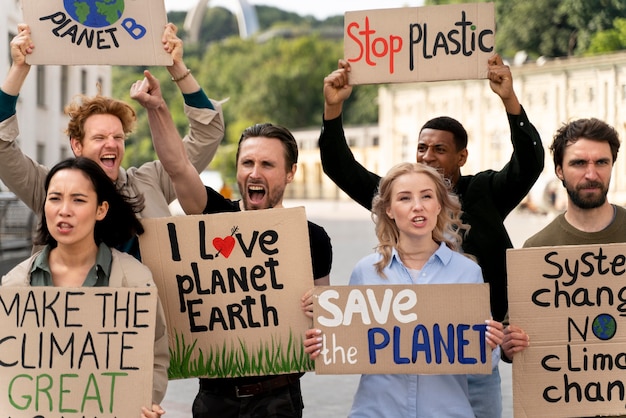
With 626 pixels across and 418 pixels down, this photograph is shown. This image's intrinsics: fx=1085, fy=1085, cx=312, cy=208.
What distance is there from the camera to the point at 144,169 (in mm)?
4949

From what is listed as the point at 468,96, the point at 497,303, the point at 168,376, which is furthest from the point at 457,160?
the point at 468,96

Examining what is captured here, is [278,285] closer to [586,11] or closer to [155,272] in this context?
[155,272]

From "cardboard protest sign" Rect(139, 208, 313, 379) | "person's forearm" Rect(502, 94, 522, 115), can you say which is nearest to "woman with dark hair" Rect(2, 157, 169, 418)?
"cardboard protest sign" Rect(139, 208, 313, 379)

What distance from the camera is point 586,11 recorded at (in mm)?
14516

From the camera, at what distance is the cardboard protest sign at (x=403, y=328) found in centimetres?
397

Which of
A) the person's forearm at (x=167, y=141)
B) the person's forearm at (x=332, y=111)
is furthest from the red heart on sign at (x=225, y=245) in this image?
the person's forearm at (x=332, y=111)

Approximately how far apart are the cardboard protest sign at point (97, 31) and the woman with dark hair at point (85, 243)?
0.72 metres

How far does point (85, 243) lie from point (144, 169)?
1.14 metres

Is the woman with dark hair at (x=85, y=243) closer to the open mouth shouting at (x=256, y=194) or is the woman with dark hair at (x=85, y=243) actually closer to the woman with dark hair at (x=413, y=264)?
the open mouth shouting at (x=256, y=194)

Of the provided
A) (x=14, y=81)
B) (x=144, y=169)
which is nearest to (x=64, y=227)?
(x=14, y=81)

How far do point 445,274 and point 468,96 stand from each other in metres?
61.1

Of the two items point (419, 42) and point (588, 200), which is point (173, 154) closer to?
point (419, 42)

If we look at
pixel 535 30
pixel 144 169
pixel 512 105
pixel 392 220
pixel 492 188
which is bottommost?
pixel 392 220

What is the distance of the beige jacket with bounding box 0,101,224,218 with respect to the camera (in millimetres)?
4262
